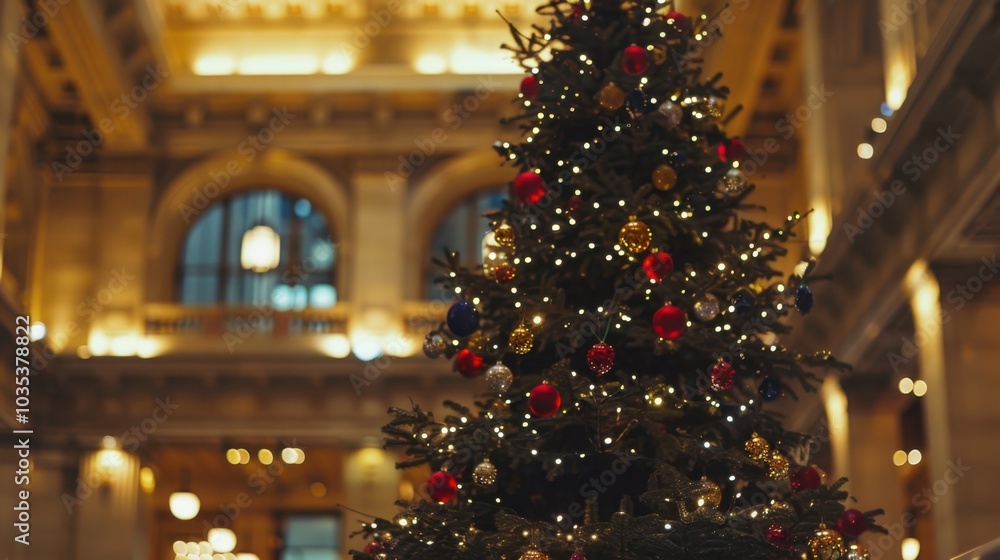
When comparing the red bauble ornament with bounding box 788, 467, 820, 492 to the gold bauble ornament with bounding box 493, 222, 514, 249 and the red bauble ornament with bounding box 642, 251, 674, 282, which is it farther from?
the gold bauble ornament with bounding box 493, 222, 514, 249

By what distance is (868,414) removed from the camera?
57.8 ft

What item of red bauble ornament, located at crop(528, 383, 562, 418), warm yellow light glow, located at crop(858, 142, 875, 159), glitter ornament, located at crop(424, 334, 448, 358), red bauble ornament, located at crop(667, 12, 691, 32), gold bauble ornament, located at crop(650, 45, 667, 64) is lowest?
red bauble ornament, located at crop(528, 383, 562, 418)

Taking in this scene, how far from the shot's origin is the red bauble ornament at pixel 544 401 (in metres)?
7.60

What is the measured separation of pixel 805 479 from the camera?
7996 mm

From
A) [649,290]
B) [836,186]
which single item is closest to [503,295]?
[649,290]

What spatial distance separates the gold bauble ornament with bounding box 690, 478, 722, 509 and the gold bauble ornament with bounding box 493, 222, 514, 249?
6.24 ft

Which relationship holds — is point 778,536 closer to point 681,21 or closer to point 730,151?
point 730,151

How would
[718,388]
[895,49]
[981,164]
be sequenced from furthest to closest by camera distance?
[895,49] → [981,164] → [718,388]

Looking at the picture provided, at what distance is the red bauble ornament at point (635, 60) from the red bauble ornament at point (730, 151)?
779 millimetres

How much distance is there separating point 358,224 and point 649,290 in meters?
17.2

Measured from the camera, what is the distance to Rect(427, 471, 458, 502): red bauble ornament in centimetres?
812

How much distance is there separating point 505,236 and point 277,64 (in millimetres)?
17878

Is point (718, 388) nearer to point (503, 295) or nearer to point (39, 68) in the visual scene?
point (503, 295)

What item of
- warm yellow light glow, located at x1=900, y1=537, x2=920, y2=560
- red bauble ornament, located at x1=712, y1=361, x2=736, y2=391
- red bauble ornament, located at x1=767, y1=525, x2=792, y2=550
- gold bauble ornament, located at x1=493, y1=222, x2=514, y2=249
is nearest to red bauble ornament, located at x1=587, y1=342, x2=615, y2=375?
red bauble ornament, located at x1=712, y1=361, x2=736, y2=391
